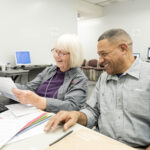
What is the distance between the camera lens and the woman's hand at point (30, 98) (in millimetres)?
976

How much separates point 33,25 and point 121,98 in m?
3.46

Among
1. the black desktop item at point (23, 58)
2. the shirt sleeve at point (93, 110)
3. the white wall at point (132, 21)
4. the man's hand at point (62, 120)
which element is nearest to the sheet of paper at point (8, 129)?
the man's hand at point (62, 120)

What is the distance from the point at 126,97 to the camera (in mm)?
934

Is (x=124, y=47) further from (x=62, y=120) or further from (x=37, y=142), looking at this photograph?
(x=37, y=142)

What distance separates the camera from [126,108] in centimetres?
93

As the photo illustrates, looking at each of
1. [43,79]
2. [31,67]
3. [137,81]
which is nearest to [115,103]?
[137,81]

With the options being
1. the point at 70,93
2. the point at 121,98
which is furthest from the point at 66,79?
the point at 121,98

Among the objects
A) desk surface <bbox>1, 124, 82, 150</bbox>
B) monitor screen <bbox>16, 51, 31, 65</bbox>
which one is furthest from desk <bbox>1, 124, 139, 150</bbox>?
monitor screen <bbox>16, 51, 31, 65</bbox>

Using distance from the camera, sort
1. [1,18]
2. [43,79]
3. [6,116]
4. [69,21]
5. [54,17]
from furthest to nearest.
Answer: [69,21], [54,17], [1,18], [43,79], [6,116]

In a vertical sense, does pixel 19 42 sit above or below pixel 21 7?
below

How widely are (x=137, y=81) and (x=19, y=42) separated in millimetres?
3277

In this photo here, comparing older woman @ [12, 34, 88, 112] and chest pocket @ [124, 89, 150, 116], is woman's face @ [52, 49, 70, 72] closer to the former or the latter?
Result: older woman @ [12, 34, 88, 112]

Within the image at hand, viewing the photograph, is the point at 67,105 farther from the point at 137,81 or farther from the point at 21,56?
the point at 21,56

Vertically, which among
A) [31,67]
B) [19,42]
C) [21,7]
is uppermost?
[21,7]
